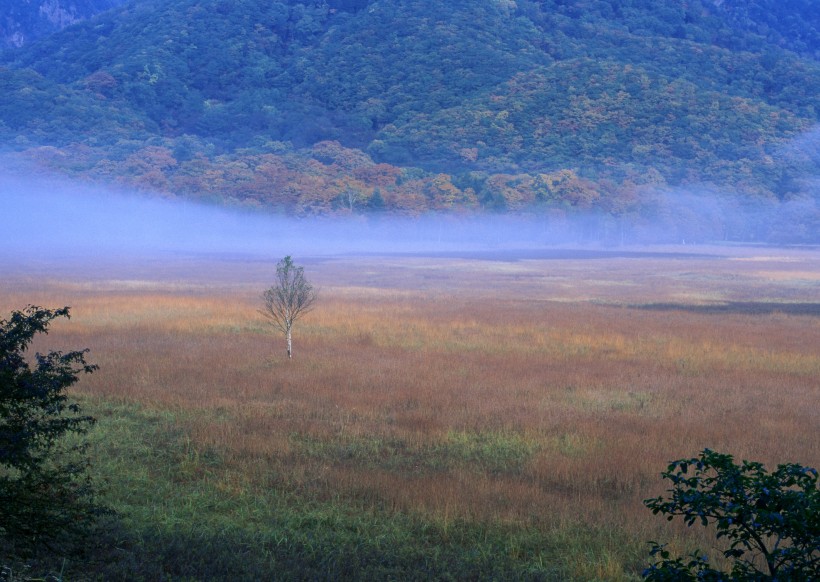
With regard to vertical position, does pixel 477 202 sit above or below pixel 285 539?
above

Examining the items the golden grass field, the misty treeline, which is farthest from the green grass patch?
the misty treeline

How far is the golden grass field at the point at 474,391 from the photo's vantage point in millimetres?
11141

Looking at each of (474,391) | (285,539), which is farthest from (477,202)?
(285,539)

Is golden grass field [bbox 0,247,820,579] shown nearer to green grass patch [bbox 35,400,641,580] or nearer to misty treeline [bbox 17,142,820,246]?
green grass patch [bbox 35,400,641,580]

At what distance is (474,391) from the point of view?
18078 millimetres

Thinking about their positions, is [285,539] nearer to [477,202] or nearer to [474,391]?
[474,391]

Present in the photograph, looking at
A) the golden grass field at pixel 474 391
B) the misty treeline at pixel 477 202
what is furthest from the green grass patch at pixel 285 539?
the misty treeline at pixel 477 202

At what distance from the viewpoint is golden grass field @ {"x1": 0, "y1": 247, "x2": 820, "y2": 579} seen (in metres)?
11.1

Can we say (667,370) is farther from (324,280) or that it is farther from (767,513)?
(324,280)

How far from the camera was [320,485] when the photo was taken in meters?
11.1

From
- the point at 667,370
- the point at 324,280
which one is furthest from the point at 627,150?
the point at 667,370

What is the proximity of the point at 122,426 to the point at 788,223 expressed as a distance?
516ft

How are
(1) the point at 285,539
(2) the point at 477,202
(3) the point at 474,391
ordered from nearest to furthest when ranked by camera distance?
(1) the point at 285,539
(3) the point at 474,391
(2) the point at 477,202

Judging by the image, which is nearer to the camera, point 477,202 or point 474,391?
point 474,391
